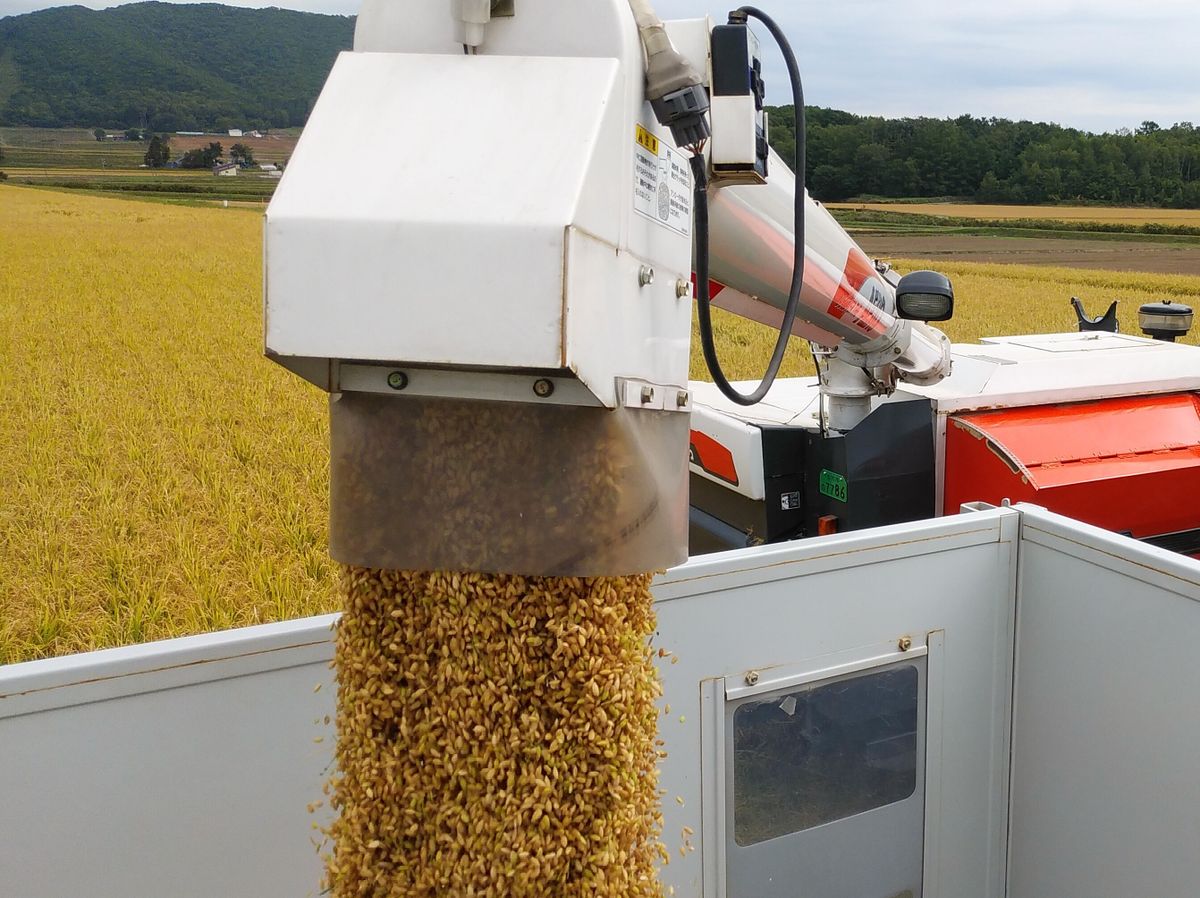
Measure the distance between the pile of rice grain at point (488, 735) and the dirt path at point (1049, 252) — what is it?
78.1ft

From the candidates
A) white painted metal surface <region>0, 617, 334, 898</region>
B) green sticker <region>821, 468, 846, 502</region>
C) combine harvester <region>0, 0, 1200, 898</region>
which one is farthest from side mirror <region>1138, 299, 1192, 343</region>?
white painted metal surface <region>0, 617, 334, 898</region>

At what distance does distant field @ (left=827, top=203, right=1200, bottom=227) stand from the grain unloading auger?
42689mm

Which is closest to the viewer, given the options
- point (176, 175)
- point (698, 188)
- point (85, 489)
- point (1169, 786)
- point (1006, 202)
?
point (698, 188)

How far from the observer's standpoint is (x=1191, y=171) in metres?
42.6

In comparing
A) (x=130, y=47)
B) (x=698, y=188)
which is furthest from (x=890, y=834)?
(x=130, y=47)

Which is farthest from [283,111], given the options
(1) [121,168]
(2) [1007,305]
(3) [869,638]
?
(3) [869,638]

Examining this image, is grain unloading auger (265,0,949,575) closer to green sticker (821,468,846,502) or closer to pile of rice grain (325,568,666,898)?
pile of rice grain (325,568,666,898)

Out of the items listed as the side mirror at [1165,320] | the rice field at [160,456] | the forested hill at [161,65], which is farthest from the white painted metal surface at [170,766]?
the forested hill at [161,65]

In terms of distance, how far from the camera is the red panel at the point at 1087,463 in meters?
2.91

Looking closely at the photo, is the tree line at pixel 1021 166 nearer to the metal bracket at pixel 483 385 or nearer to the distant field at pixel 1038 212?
the distant field at pixel 1038 212

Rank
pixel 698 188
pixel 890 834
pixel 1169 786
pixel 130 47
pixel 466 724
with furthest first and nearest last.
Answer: pixel 130 47, pixel 890 834, pixel 1169 786, pixel 698 188, pixel 466 724

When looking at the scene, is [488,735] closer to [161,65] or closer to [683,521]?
[683,521]

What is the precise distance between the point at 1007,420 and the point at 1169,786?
123cm

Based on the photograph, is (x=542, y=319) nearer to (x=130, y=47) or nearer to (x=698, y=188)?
(x=698, y=188)
